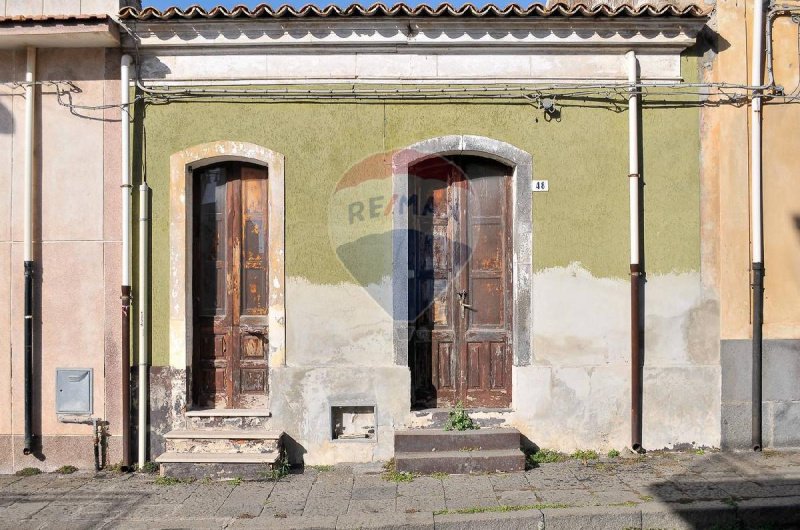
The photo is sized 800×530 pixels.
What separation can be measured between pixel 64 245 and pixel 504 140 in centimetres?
465

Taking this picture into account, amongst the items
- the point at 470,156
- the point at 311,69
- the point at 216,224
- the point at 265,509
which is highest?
the point at 311,69

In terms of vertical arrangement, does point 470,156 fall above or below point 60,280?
above

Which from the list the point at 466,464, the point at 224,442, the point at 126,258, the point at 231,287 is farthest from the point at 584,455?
the point at 126,258

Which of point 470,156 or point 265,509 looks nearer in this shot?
point 265,509

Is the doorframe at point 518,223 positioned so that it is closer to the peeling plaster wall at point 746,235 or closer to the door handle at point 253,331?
the door handle at point 253,331

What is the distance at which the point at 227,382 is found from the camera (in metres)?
6.54

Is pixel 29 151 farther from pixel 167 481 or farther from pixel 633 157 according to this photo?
pixel 633 157

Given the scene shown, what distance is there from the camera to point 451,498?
17.1 feet

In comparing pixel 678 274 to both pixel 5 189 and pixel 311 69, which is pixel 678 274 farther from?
pixel 5 189

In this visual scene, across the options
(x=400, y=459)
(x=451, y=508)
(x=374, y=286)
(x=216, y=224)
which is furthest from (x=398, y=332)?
(x=216, y=224)

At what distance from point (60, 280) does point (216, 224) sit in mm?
1646

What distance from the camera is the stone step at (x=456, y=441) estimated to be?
19.7 ft

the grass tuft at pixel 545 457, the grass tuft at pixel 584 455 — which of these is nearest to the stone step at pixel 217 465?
the grass tuft at pixel 545 457

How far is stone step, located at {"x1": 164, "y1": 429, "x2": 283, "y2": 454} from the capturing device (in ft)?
19.7
